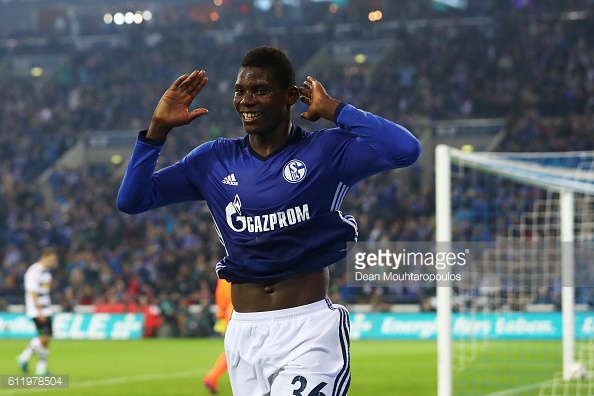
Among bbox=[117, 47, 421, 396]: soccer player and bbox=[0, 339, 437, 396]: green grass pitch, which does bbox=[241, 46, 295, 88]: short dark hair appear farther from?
bbox=[0, 339, 437, 396]: green grass pitch

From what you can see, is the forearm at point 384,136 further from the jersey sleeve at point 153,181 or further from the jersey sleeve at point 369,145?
the jersey sleeve at point 153,181

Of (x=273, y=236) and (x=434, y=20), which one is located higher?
(x=434, y=20)

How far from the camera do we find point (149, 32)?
3688 cm

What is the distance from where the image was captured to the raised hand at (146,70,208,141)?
3982 mm

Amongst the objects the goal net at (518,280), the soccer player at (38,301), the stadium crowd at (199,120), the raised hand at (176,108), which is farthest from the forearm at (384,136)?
the stadium crowd at (199,120)

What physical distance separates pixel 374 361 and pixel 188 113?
12.3 metres

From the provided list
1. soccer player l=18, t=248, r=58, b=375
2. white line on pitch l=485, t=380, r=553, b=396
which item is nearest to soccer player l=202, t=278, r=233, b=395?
white line on pitch l=485, t=380, r=553, b=396

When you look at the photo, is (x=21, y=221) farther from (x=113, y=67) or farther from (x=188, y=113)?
(x=188, y=113)

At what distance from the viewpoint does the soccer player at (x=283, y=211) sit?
379cm

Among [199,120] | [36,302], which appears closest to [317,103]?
[36,302]

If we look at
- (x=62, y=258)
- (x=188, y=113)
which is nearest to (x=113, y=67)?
(x=62, y=258)

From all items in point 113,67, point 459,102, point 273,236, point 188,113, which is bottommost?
point 273,236

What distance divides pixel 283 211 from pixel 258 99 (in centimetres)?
47

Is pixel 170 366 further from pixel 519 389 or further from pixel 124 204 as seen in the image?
pixel 124 204
